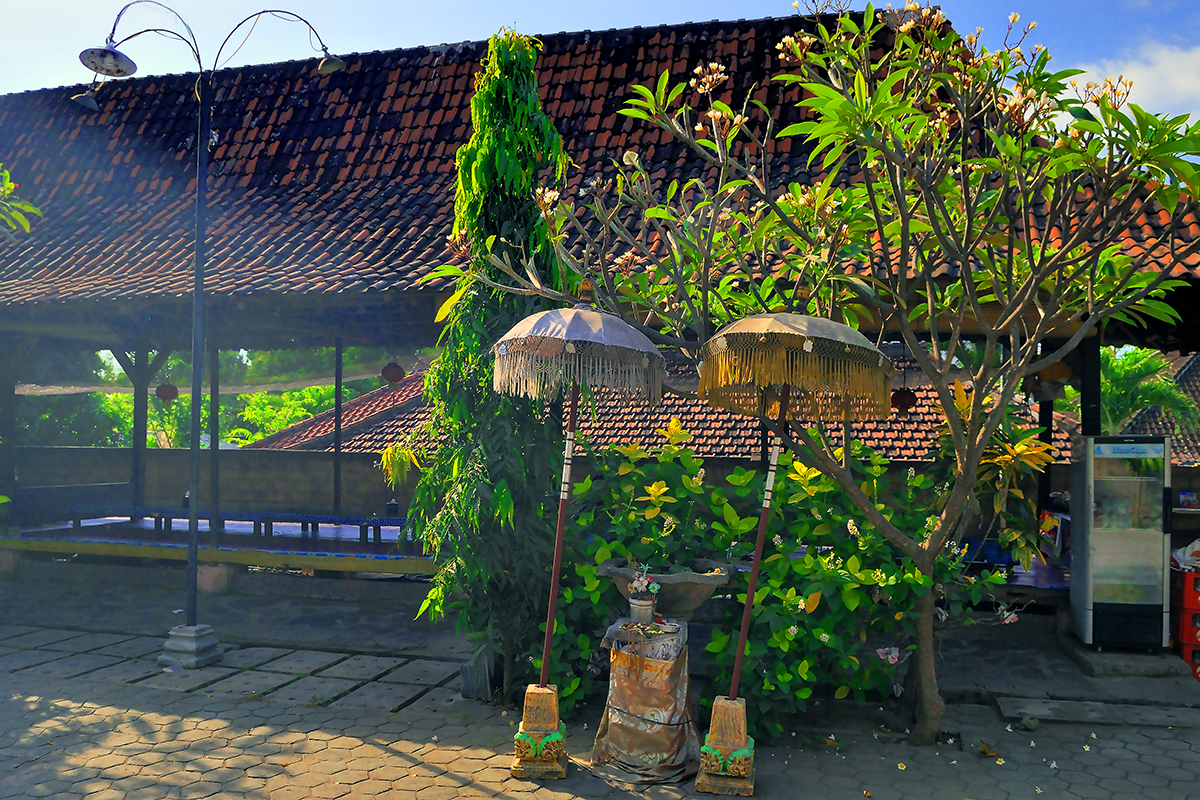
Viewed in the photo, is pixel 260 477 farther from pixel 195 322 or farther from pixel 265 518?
pixel 195 322

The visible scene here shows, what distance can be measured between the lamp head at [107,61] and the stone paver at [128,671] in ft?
15.1

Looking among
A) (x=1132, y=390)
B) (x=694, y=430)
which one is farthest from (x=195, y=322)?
(x=1132, y=390)

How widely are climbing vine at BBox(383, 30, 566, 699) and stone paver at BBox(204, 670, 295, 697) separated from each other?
154cm

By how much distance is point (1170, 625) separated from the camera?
676cm

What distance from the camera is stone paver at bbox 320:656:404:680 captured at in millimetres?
6570

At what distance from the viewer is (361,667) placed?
6.78 meters

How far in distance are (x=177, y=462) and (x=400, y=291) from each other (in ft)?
26.3

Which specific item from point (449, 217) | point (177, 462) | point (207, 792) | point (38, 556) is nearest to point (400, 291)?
point (449, 217)

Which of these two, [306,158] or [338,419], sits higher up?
[306,158]

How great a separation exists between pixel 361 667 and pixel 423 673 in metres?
0.54

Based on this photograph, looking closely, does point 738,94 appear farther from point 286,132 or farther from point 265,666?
point 265,666

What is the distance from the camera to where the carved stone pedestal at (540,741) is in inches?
183

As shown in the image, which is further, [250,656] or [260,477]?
[260,477]

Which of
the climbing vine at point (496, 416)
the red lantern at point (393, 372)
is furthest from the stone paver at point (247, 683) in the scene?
the red lantern at point (393, 372)
